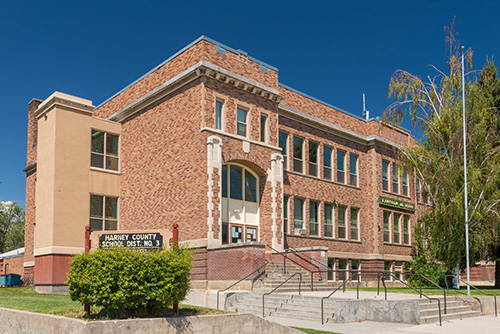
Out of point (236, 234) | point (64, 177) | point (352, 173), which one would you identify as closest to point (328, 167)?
point (352, 173)

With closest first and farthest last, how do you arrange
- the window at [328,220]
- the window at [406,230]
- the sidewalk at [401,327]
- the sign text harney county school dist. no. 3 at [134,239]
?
the sign text harney county school dist. no. 3 at [134,239] < the sidewalk at [401,327] < the window at [328,220] < the window at [406,230]

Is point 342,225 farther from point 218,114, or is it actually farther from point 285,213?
point 218,114

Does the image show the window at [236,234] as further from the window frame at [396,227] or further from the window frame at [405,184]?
the window frame at [405,184]

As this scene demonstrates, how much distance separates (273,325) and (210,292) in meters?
8.27

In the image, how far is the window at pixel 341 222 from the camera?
105 feet

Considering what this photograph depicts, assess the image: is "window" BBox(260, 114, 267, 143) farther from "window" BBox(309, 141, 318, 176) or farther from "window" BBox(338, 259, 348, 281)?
"window" BBox(338, 259, 348, 281)

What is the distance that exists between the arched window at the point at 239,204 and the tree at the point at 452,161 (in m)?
8.66

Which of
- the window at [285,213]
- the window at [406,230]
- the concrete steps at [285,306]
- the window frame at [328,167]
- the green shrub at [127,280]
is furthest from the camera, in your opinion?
the window at [406,230]

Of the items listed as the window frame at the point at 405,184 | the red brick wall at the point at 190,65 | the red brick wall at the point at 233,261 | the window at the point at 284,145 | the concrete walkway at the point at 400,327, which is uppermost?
the red brick wall at the point at 190,65

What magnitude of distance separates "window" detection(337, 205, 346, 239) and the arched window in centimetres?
791

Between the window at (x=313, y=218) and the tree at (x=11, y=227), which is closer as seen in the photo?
the window at (x=313, y=218)

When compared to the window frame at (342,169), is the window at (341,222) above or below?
below

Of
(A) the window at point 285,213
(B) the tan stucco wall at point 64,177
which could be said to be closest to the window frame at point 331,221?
(A) the window at point 285,213

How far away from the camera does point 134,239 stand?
1319 cm
